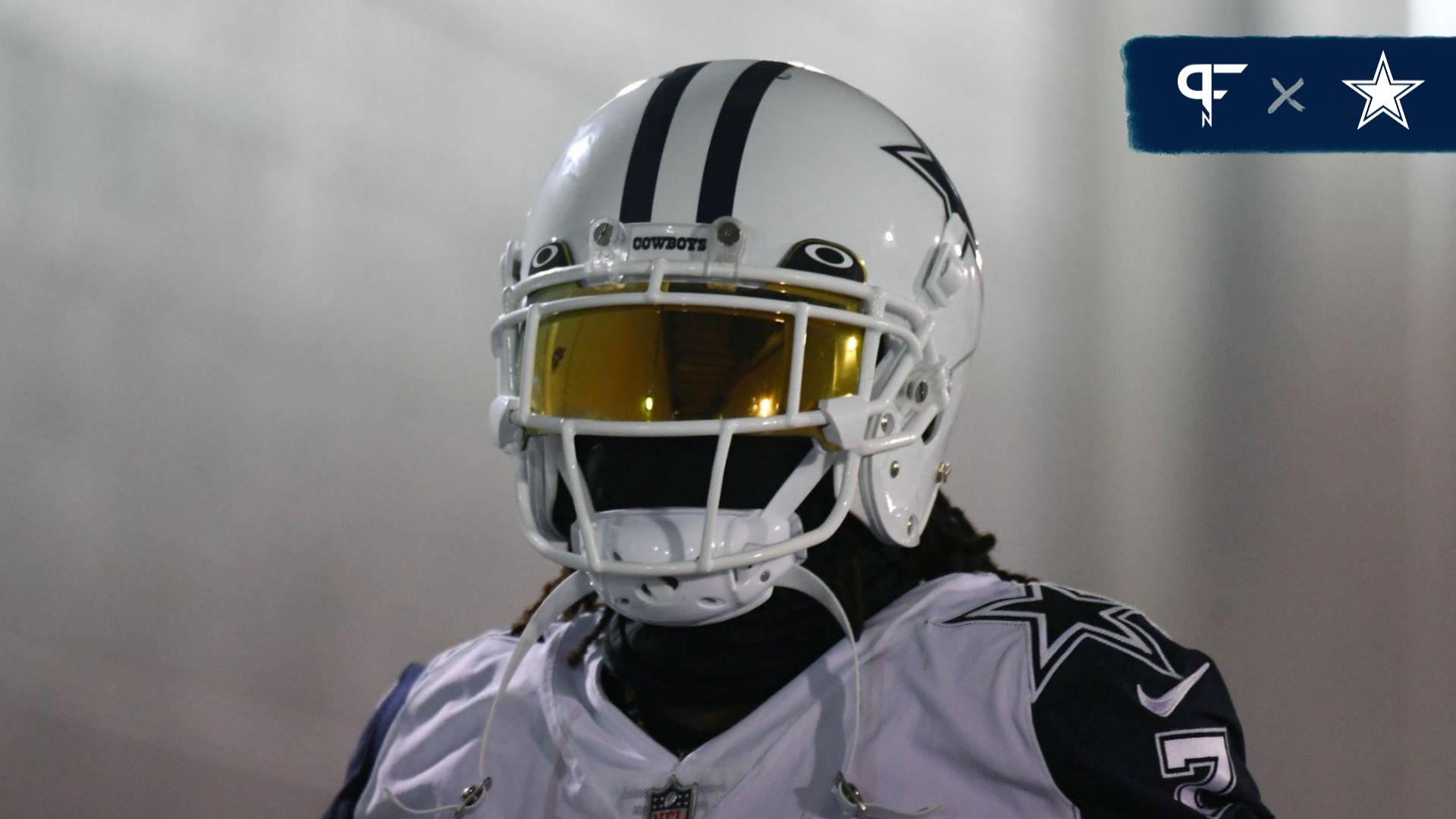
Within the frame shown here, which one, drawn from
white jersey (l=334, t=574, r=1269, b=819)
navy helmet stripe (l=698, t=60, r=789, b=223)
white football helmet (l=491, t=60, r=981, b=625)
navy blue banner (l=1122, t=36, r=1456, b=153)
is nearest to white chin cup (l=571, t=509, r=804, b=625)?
white football helmet (l=491, t=60, r=981, b=625)

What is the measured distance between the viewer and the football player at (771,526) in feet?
2.72

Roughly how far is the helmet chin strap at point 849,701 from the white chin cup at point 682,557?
3 cm

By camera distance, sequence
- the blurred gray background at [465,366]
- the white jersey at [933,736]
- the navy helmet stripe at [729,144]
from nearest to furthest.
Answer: the white jersey at [933,736]
the navy helmet stripe at [729,144]
the blurred gray background at [465,366]

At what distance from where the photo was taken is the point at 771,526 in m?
0.86

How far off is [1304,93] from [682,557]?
121 centimetres

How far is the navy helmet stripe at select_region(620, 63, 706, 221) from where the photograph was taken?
92cm

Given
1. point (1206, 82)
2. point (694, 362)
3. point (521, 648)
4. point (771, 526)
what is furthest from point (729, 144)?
point (1206, 82)

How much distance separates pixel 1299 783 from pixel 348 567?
1.29m

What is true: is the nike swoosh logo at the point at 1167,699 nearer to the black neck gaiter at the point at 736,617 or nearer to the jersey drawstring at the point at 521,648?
the black neck gaiter at the point at 736,617

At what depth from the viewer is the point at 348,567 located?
179 cm

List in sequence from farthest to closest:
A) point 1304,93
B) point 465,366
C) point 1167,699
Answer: point 465,366 < point 1304,93 < point 1167,699

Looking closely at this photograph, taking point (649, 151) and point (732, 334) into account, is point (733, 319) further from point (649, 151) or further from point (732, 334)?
point (649, 151)

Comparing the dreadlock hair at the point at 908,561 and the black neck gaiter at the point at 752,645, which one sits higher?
the dreadlock hair at the point at 908,561

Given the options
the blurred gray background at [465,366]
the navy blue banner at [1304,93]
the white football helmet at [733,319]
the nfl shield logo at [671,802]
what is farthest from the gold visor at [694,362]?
the navy blue banner at [1304,93]
